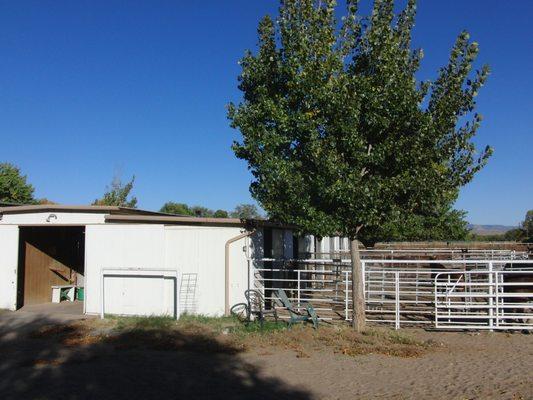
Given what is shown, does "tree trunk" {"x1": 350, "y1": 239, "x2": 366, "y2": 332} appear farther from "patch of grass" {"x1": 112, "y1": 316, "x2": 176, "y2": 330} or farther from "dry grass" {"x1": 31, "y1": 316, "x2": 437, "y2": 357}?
"patch of grass" {"x1": 112, "y1": 316, "x2": 176, "y2": 330}

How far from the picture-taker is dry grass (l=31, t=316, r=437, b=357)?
33.0 ft

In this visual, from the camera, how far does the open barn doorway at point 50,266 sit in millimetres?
16219

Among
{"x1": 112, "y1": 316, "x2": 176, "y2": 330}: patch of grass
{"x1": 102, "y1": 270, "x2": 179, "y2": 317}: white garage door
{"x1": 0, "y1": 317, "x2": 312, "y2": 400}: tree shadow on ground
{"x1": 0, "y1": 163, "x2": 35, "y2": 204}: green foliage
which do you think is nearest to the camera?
{"x1": 0, "y1": 317, "x2": 312, "y2": 400}: tree shadow on ground

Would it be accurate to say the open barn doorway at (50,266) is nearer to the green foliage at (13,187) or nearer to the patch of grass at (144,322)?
the patch of grass at (144,322)

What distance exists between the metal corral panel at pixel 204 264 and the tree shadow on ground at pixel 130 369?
2.40 m

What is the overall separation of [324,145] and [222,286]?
499cm

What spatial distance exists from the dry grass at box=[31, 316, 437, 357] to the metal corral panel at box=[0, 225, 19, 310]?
132 inches

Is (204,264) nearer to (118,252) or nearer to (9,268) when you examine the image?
(118,252)

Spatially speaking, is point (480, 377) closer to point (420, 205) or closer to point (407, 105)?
point (420, 205)

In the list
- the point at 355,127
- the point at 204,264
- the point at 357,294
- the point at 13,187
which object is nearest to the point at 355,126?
the point at 355,127

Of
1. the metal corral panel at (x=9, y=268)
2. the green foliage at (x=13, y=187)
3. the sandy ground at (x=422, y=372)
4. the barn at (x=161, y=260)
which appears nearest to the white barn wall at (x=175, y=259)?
the barn at (x=161, y=260)

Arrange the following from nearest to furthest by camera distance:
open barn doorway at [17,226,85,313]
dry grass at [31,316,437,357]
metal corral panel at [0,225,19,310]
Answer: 1. dry grass at [31,316,437,357]
2. metal corral panel at [0,225,19,310]
3. open barn doorway at [17,226,85,313]

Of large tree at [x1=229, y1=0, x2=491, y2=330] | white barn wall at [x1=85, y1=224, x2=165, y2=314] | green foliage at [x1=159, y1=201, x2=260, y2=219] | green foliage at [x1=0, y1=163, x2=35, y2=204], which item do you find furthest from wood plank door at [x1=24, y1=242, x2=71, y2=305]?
green foliage at [x1=159, y1=201, x2=260, y2=219]

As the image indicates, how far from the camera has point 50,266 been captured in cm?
1744
